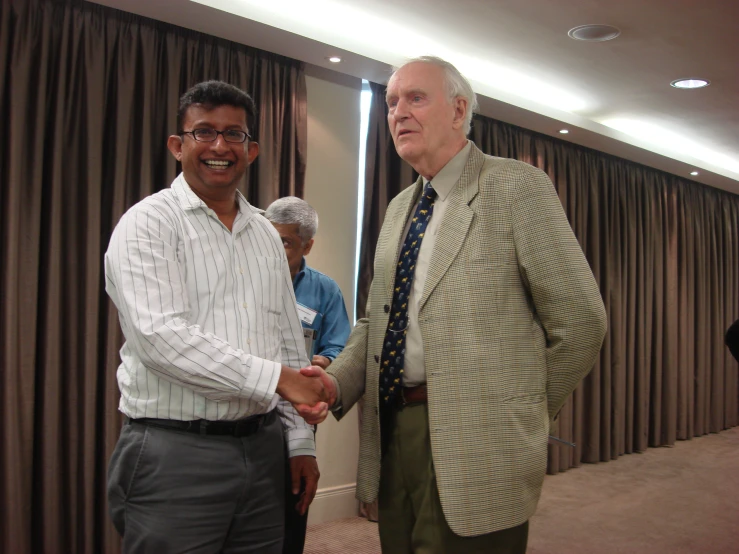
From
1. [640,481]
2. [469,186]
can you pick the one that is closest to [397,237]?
[469,186]

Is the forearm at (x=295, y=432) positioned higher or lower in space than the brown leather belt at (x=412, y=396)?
lower

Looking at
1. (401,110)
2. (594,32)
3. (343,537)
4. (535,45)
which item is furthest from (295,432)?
(535,45)

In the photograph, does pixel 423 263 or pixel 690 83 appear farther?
pixel 690 83

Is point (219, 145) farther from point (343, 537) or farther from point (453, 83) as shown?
point (343, 537)

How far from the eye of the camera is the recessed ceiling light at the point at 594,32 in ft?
12.1

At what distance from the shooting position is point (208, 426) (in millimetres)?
1508

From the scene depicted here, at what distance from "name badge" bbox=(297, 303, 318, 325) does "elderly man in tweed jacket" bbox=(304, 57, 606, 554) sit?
825 millimetres

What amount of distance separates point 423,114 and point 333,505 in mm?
2970

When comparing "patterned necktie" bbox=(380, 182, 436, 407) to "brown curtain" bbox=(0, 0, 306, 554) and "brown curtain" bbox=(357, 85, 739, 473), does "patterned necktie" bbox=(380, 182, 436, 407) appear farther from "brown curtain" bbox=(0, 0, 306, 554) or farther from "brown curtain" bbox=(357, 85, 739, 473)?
"brown curtain" bbox=(357, 85, 739, 473)

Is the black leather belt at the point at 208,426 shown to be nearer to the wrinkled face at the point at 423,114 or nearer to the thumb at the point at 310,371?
the thumb at the point at 310,371

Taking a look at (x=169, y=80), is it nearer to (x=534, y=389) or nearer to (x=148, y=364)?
(x=148, y=364)

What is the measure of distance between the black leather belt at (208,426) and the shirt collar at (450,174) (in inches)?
28.4

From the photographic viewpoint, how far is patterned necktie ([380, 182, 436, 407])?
5.39 feet

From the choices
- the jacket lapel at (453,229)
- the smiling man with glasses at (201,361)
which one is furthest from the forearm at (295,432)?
the jacket lapel at (453,229)
